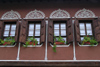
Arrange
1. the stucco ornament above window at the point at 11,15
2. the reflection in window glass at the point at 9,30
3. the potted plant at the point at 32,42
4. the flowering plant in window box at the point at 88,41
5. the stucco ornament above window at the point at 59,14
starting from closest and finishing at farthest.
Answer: the flowering plant in window box at the point at 88,41 < the potted plant at the point at 32,42 < the reflection in window glass at the point at 9,30 < the stucco ornament above window at the point at 59,14 < the stucco ornament above window at the point at 11,15

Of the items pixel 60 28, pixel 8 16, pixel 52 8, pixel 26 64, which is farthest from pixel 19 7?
pixel 26 64

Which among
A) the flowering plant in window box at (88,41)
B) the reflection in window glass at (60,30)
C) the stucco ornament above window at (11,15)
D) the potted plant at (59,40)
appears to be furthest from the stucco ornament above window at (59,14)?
the stucco ornament above window at (11,15)

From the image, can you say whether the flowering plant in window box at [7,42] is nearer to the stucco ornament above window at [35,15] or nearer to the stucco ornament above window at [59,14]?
the stucco ornament above window at [35,15]

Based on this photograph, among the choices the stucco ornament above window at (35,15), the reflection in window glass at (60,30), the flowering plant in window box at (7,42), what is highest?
the stucco ornament above window at (35,15)

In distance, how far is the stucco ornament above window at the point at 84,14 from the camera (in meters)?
8.80

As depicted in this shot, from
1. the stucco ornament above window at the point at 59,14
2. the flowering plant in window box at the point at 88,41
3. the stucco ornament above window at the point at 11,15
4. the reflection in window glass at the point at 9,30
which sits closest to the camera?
the flowering plant in window box at the point at 88,41

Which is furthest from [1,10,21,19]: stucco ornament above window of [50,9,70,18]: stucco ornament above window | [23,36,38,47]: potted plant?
[50,9,70,18]: stucco ornament above window

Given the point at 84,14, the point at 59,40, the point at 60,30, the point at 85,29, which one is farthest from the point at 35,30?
the point at 84,14

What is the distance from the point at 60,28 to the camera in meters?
8.72

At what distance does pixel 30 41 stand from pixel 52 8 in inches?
87.5

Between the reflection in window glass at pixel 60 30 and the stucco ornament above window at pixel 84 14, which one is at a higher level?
the stucco ornament above window at pixel 84 14

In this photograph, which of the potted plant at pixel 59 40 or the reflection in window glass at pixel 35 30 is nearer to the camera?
the potted plant at pixel 59 40

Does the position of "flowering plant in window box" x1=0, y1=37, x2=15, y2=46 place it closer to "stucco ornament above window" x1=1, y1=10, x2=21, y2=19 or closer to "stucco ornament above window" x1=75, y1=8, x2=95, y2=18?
"stucco ornament above window" x1=1, y1=10, x2=21, y2=19

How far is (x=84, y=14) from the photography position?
29.0ft
